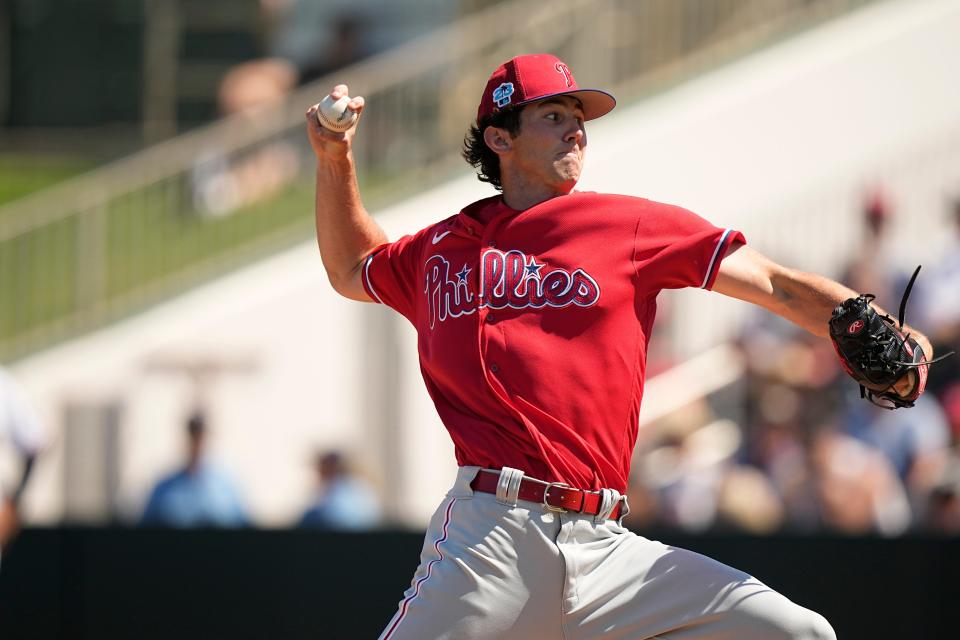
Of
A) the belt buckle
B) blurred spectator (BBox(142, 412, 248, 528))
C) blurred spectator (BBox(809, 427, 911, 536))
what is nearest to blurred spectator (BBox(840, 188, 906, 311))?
blurred spectator (BBox(809, 427, 911, 536))

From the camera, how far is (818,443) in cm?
874

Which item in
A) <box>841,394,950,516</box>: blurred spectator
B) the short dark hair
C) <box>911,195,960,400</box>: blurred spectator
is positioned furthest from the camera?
<box>911,195,960,400</box>: blurred spectator

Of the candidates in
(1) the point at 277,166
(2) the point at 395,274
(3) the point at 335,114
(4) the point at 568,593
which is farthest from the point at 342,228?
(1) the point at 277,166

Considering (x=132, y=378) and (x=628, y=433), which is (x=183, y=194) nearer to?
(x=132, y=378)

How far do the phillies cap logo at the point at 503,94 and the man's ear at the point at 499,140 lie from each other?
0.09 meters

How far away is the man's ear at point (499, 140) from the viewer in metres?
4.61

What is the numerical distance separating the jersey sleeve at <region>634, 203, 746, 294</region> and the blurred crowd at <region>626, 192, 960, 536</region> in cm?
414

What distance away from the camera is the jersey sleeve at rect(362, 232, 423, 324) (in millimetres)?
4789

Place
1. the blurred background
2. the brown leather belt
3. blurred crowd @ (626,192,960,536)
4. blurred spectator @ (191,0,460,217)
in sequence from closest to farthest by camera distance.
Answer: the brown leather belt < the blurred background < blurred crowd @ (626,192,960,536) < blurred spectator @ (191,0,460,217)

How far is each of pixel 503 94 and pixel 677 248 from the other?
2.46ft

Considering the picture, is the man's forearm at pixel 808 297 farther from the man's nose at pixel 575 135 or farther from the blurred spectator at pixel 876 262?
the blurred spectator at pixel 876 262

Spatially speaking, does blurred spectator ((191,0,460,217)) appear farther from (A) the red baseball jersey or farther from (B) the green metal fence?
(A) the red baseball jersey

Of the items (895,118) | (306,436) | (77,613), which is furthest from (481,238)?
(895,118)

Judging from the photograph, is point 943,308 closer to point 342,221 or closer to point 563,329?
point 342,221
